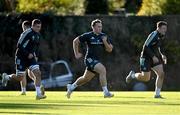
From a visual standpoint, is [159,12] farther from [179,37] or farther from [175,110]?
[175,110]

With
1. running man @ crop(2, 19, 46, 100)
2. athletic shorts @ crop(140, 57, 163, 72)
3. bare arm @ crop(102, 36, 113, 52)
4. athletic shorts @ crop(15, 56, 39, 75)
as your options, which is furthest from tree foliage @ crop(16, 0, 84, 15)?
bare arm @ crop(102, 36, 113, 52)

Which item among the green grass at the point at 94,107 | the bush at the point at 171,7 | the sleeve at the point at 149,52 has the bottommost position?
the green grass at the point at 94,107

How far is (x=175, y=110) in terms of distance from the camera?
16.6m

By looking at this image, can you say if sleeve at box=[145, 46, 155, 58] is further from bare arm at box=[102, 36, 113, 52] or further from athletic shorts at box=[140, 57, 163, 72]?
bare arm at box=[102, 36, 113, 52]

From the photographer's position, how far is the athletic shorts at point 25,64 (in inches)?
845

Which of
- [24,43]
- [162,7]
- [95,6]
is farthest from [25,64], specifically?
[95,6]

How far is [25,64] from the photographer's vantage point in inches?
878

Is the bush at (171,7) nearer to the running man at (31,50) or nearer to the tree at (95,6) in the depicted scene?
the tree at (95,6)

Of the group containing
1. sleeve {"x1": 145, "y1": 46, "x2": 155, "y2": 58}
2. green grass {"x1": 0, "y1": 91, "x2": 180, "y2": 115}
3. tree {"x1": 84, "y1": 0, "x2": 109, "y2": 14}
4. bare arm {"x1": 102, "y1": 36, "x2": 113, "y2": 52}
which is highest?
tree {"x1": 84, "y1": 0, "x2": 109, "y2": 14}

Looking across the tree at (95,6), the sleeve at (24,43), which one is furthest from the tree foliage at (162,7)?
the sleeve at (24,43)

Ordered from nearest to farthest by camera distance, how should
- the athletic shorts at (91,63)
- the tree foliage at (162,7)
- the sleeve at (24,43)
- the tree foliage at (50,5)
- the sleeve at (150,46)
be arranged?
the athletic shorts at (91,63), the sleeve at (24,43), the sleeve at (150,46), the tree foliage at (162,7), the tree foliage at (50,5)

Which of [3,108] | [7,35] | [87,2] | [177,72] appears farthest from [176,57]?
[3,108]

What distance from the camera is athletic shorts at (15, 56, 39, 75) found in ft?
70.4

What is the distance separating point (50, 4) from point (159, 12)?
7191mm
